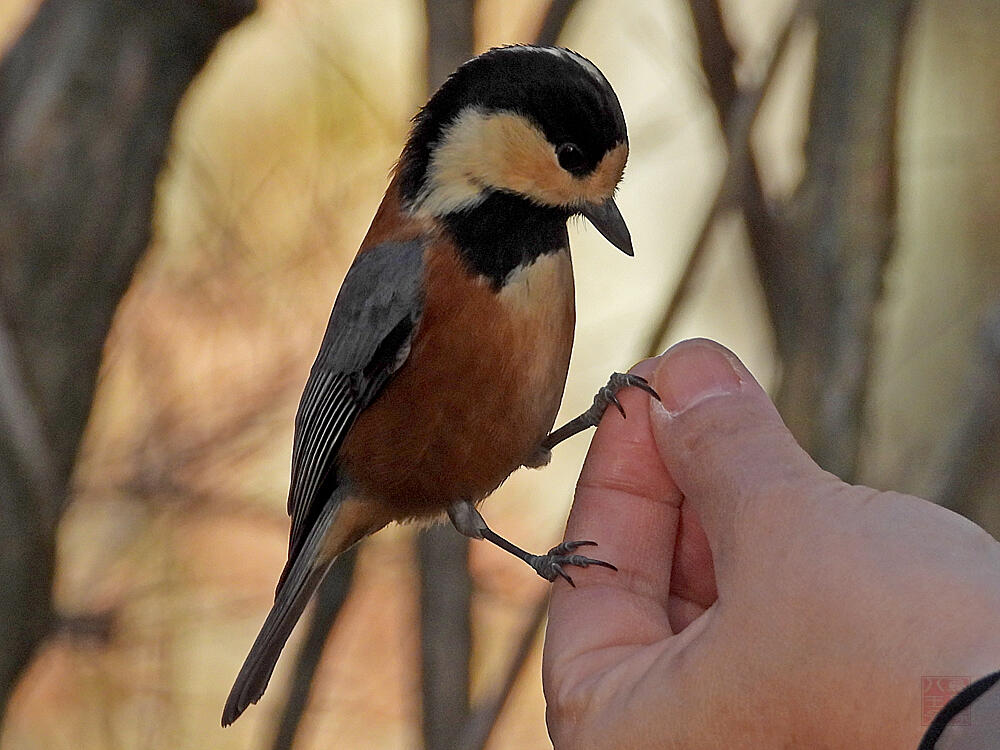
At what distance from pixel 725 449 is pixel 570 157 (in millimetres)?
423

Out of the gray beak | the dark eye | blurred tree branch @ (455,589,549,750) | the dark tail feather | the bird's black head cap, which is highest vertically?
the bird's black head cap

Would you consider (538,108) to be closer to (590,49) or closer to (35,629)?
(590,49)

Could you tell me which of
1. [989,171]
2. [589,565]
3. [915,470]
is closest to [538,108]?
[589,565]

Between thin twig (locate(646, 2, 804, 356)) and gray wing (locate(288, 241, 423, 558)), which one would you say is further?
thin twig (locate(646, 2, 804, 356))

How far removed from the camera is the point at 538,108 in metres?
1.39

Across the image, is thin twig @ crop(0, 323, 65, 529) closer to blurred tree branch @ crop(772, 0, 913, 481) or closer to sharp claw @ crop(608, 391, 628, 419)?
Result: sharp claw @ crop(608, 391, 628, 419)

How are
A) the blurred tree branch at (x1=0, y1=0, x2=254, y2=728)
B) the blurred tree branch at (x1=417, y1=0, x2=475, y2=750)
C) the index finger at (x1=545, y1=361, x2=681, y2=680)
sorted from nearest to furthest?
the index finger at (x1=545, y1=361, x2=681, y2=680), the blurred tree branch at (x1=417, y1=0, x2=475, y2=750), the blurred tree branch at (x1=0, y1=0, x2=254, y2=728)

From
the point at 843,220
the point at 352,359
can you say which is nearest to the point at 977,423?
the point at 843,220

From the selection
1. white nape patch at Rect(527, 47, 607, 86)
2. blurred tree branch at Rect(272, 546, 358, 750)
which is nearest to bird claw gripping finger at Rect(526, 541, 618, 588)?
white nape patch at Rect(527, 47, 607, 86)

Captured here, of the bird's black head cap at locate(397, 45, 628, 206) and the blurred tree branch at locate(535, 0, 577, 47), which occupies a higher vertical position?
the blurred tree branch at locate(535, 0, 577, 47)

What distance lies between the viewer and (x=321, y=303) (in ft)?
7.25

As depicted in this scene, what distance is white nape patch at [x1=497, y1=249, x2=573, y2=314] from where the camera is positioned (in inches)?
57.0

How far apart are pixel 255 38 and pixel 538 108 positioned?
1010 mm

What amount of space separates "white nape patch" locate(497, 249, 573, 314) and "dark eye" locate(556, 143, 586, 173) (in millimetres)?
119
